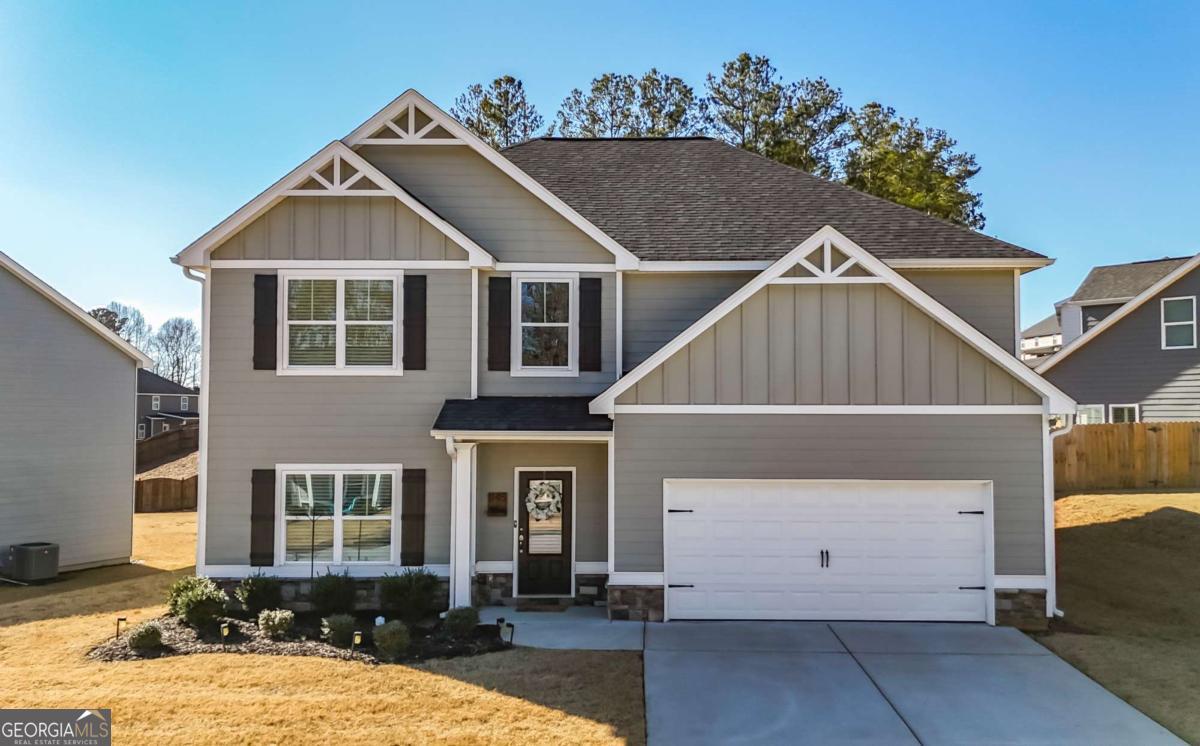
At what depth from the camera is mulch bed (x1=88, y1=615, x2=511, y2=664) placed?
8.59m

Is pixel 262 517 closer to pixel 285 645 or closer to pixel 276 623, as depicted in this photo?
pixel 276 623

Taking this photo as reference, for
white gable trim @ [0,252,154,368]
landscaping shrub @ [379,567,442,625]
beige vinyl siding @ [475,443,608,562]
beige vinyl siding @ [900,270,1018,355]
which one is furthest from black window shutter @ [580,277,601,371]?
white gable trim @ [0,252,154,368]

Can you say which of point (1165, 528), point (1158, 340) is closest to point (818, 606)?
point (1165, 528)

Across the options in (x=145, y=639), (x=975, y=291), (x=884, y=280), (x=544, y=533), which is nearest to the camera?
(x=145, y=639)

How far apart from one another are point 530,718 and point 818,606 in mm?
4941

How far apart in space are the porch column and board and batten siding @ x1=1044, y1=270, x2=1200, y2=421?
1920cm

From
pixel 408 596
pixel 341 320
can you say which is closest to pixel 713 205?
pixel 341 320

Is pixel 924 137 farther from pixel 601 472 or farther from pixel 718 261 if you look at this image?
pixel 601 472

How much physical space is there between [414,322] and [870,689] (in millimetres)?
7871

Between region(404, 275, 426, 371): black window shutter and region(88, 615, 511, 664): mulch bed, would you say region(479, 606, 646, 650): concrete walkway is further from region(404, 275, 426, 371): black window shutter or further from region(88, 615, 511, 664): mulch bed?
region(404, 275, 426, 371): black window shutter

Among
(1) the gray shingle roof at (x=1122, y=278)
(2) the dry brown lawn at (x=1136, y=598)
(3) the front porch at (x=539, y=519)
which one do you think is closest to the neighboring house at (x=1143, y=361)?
(2) the dry brown lawn at (x=1136, y=598)

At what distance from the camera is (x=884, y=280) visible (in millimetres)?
9828

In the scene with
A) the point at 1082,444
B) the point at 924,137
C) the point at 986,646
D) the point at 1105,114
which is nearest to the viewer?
the point at 986,646

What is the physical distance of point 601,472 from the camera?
1135 cm
